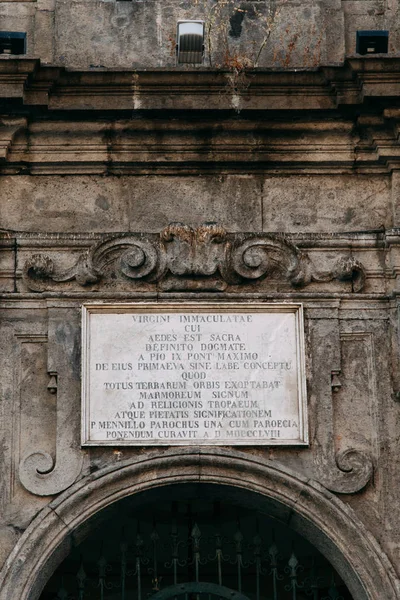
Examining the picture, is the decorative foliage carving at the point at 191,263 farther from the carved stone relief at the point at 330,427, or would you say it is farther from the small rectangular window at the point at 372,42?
the small rectangular window at the point at 372,42

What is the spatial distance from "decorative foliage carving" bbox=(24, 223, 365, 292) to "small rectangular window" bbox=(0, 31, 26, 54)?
1.59 m

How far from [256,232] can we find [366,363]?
3.97ft

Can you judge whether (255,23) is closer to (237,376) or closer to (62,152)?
(62,152)

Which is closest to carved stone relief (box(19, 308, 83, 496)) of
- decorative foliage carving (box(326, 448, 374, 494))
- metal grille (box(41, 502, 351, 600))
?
metal grille (box(41, 502, 351, 600))

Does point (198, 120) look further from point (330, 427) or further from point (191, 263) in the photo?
point (330, 427)

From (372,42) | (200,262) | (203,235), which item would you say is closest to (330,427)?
(200,262)

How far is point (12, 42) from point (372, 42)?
8.55 ft

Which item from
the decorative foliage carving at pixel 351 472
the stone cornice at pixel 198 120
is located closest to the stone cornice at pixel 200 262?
the stone cornice at pixel 198 120

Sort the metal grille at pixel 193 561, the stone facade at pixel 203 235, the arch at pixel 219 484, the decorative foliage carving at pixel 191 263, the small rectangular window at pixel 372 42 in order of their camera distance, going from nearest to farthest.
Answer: the arch at pixel 219 484 < the stone facade at pixel 203 235 < the decorative foliage carving at pixel 191 263 < the metal grille at pixel 193 561 < the small rectangular window at pixel 372 42

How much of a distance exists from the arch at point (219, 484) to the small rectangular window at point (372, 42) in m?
3.14

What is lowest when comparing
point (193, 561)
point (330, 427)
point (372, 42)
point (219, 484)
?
point (193, 561)

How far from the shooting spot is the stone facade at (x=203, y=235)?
10.9 meters

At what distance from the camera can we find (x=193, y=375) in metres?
11.1

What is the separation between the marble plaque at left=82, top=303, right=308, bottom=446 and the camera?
36.1 ft
